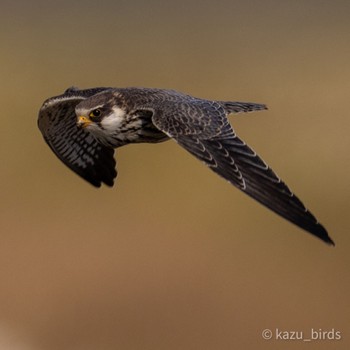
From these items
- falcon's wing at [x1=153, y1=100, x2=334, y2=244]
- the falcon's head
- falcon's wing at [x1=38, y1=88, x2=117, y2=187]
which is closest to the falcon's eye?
the falcon's head

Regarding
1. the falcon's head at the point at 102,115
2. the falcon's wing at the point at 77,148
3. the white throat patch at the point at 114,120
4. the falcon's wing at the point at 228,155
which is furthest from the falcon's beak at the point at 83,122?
the falcon's wing at the point at 77,148

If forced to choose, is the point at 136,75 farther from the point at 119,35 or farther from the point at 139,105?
the point at 139,105

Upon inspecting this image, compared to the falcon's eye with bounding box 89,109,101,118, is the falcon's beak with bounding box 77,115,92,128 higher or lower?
lower

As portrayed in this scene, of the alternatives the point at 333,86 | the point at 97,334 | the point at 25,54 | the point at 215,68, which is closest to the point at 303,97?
the point at 333,86

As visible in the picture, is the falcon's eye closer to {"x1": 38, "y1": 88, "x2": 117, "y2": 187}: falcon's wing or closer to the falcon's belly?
the falcon's belly

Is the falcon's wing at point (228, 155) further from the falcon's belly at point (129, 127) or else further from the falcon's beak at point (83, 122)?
the falcon's beak at point (83, 122)

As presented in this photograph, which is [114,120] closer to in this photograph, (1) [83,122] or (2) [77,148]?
(1) [83,122]

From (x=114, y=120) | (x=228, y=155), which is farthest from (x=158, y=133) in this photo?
(x=228, y=155)
